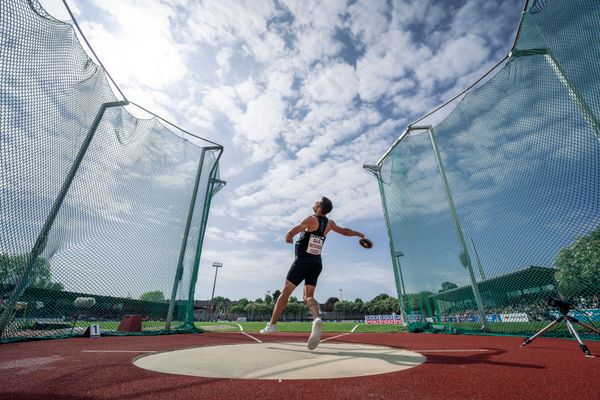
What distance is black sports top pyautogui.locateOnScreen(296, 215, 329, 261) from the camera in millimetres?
3994

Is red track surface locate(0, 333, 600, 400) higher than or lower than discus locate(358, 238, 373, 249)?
lower

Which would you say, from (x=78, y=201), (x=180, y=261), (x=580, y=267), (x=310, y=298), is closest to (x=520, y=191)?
(x=580, y=267)

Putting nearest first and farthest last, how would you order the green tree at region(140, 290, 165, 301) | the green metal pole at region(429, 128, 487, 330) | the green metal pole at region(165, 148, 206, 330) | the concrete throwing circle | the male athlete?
the concrete throwing circle < the male athlete < the green metal pole at region(429, 128, 487, 330) < the green tree at region(140, 290, 165, 301) < the green metal pole at region(165, 148, 206, 330)

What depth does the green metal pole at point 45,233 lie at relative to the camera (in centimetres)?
431

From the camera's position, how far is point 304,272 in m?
3.96

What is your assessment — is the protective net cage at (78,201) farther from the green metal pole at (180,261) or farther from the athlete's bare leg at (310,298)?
the athlete's bare leg at (310,298)

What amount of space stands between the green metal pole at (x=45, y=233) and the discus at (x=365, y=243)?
5.28 metres

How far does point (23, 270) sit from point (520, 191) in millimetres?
9176

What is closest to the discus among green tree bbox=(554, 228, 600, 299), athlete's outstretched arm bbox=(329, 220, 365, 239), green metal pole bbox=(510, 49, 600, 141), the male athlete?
athlete's outstretched arm bbox=(329, 220, 365, 239)

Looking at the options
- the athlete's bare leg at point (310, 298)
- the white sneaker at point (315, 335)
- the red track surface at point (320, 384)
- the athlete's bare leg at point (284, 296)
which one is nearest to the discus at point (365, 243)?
the athlete's bare leg at point (310, 298)

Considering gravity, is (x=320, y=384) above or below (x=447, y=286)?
below

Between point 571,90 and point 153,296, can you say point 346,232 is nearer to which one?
point 571,90

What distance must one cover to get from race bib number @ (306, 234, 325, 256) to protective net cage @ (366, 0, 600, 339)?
9.47 ft

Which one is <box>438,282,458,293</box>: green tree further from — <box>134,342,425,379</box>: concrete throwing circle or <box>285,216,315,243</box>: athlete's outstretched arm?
<box>285,216,315,243</box>: athlete's outstretched arm
